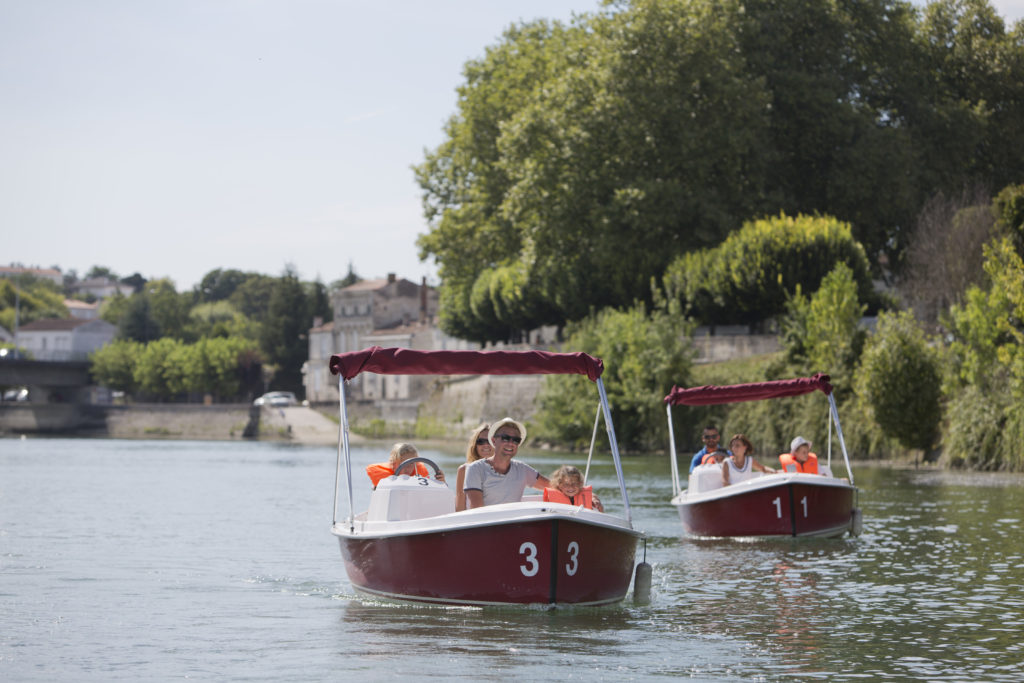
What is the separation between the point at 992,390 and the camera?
3984 cm

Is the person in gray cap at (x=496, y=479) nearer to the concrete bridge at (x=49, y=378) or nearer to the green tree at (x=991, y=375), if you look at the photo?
the green tree at (x=991, y=375)

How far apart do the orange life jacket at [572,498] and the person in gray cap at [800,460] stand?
9293mm

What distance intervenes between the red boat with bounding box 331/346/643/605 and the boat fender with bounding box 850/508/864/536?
9465mm

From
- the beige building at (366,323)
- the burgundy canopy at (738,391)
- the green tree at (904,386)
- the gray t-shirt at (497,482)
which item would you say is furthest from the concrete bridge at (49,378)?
the gray t-shirt at (497,482)

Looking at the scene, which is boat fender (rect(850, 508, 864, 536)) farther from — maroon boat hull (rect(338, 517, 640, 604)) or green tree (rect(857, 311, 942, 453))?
green tree (rect(857, 311, 942, 453))

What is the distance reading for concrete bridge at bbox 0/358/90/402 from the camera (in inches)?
3942

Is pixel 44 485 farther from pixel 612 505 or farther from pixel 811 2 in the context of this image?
pixel 811 2

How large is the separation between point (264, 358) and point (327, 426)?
38.0m

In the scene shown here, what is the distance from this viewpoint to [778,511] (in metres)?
22.6

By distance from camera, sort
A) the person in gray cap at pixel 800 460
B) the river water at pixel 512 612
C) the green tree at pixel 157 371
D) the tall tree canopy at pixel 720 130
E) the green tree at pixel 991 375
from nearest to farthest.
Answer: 1. the river water at pixel 512 612
2. the person in gray cap at pixel 800 460
3. the green tree at pixel 991 375
4. the tall tree canopy at pixel 720 130
5. the green tree at pixel 157 371

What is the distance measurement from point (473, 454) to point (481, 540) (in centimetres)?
102

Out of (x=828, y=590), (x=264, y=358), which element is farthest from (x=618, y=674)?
(x=264, y=358)

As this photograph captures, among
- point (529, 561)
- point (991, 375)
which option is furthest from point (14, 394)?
point (529, 561)

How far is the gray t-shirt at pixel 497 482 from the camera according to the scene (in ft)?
46.0
